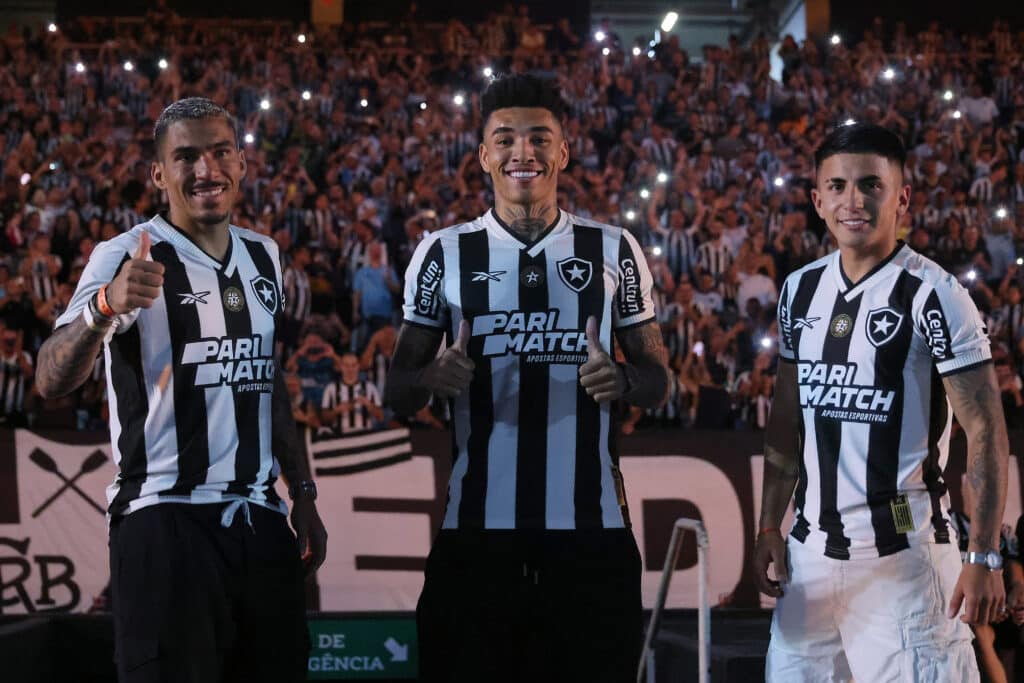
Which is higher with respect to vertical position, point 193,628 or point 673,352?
point 673,352

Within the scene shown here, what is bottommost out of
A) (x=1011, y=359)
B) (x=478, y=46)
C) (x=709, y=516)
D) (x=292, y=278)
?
(x=709, y=516)

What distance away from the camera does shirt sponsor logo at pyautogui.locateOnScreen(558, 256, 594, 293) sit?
11.9ft

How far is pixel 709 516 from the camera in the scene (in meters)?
8.23

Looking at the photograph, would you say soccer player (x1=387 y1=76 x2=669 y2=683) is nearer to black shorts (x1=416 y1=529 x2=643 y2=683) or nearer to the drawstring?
→ black shorts (x1=416 y1=529 x2=643 y2=683)

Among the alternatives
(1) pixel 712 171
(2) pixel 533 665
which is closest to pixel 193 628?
(2) pixel 533 665

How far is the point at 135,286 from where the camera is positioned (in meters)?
3.17

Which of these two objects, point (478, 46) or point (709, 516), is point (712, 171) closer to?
point (478, 46)

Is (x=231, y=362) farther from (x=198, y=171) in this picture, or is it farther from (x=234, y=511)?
(x=198, y=171)

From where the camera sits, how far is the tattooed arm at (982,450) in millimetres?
3566

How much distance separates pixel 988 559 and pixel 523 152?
5.90 ft

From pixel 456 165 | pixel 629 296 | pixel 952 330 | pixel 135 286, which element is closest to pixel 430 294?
pixel 629 296

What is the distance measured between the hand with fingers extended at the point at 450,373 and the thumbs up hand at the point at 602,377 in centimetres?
32

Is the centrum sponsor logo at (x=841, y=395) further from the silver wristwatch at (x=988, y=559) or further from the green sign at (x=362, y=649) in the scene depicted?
the green sign at (x=362, y=649)

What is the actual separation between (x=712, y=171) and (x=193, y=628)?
40.3 feet
